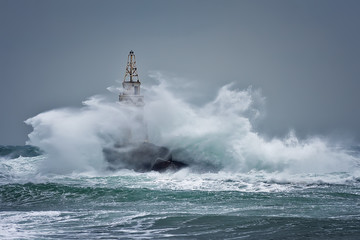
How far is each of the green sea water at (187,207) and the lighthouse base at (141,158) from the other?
11.6 ft

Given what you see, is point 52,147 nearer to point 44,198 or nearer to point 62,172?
point 62,172

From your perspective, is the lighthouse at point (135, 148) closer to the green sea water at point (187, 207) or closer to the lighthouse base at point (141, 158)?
the lighthouse base at point (141, 158)

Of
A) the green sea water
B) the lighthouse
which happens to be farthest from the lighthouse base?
the green sea water

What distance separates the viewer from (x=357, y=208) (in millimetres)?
12383

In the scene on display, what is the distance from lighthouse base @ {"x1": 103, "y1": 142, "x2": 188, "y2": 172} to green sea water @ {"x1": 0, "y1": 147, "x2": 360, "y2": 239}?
139 inches

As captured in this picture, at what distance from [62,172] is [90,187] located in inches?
294

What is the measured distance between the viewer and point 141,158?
25.7 m

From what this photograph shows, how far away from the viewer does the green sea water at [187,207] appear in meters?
9.73

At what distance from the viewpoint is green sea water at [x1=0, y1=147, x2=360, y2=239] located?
9734 millimetres

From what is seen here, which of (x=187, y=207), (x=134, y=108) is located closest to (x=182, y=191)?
(x=187, y=207)

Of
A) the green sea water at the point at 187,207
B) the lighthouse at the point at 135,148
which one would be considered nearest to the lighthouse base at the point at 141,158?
the lighthouse at the point at 135,148

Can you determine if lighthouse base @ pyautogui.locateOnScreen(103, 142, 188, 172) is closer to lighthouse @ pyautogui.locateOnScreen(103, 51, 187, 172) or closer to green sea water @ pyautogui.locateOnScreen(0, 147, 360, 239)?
lighthouse @ pyautogui.locateOnScreen(103, 51, 187, 172)

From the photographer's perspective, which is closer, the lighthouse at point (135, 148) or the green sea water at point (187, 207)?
the green sea water at point (187, 207)

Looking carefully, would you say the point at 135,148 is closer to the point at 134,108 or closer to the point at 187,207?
the point at 134,108
